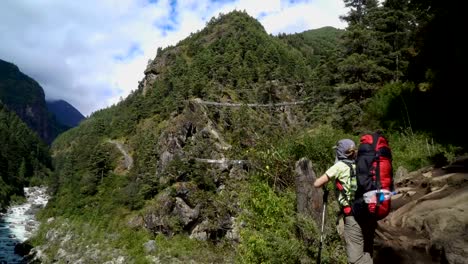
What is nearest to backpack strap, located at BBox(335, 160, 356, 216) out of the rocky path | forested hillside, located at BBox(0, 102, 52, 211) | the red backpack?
the red backpack

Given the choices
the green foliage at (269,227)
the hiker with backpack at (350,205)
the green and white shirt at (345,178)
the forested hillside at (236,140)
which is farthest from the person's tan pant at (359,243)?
the green foliage at (269,227)

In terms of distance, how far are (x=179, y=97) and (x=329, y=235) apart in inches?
2963

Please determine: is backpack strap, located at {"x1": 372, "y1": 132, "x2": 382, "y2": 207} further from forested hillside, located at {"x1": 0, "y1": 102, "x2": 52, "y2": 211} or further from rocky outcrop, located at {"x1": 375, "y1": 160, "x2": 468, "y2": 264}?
forested hillside, located at {"x1": 0, "y1": 102, "x2": 52, "y2": 211}

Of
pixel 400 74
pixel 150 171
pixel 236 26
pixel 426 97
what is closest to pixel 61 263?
pixel 150 171

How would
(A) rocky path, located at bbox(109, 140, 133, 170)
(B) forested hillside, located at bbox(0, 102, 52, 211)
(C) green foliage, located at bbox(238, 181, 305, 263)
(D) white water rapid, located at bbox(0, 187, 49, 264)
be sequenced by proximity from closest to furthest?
(C) green foliage, located at bbox(238, 181, 305, 263), (D) white water rapid, located at bbox(0, 187, 49, 264), (A) rocky path, located at bbox(109, 140, 133, 170), (B) forested hillside, located at bbox(0, 102, 52, 211)

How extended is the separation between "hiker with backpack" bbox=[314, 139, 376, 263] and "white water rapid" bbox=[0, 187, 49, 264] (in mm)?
66465

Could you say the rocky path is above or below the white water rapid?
above

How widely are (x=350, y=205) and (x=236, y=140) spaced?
8.00 metres

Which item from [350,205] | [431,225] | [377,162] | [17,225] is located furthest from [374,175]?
[17,225]

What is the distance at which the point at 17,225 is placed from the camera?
85750mm

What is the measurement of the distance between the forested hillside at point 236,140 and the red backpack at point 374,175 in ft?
11.6

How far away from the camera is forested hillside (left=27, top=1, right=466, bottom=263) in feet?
34.3

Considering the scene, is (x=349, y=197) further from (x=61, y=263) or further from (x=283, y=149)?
(x=61, y=263)

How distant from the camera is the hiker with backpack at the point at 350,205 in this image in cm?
512
